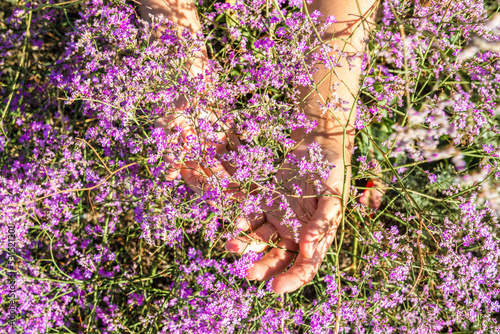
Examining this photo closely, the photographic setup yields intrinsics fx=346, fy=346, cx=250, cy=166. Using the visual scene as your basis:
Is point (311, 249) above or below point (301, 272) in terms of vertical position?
above

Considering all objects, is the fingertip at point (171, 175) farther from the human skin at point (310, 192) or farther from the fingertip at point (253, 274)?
the fingertip at point (253, 274)

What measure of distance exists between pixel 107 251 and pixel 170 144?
3.25ft

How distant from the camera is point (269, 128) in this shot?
1.54 m

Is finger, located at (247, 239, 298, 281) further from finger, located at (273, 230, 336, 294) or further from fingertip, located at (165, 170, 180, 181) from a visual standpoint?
fingertip, located at (165, 170, 180, 181)

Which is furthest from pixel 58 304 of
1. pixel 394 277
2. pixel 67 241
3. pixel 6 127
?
pixel 394 277

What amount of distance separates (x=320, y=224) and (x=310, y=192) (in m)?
0.20

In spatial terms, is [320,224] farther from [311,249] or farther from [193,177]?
[193,177]

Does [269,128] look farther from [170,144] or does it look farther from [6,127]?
[6,127]

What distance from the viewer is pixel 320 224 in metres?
1.63

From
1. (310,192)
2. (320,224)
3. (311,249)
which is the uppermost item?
(310,192)

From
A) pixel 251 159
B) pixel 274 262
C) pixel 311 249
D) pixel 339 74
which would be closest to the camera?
pixel 251 159

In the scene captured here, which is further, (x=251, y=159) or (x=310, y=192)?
(x=310, y=192)

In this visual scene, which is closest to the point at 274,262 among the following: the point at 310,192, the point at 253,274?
the point at 253,274

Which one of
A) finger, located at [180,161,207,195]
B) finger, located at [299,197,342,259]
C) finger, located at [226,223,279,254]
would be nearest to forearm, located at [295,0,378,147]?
finger, located at [299,197,342,259]
